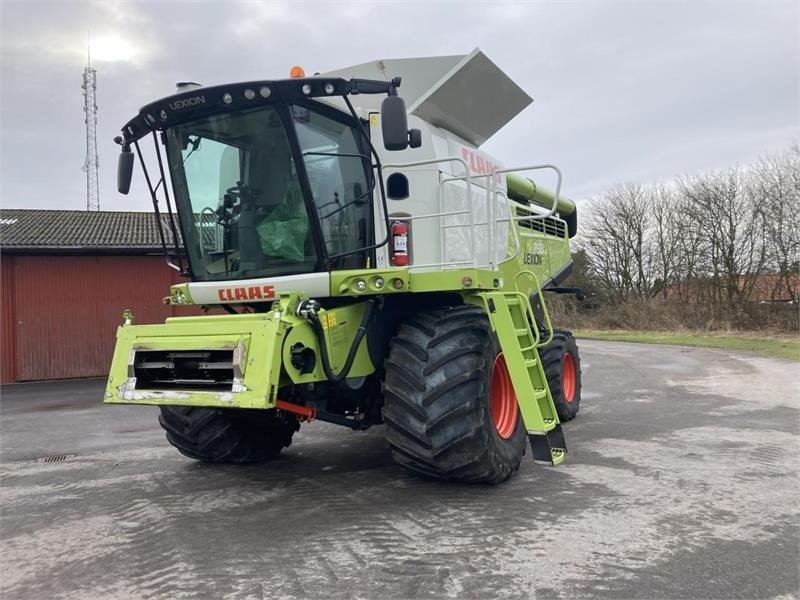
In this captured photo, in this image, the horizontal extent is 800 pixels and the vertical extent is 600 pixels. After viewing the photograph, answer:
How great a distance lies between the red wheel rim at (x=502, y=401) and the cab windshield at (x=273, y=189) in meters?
1.41

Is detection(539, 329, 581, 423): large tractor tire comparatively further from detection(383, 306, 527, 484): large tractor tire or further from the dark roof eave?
the dark roof eave

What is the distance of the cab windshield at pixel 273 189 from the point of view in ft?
14.1

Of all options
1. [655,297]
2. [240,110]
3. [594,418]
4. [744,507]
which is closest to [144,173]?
[240,110]

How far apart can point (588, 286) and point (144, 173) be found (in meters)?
28.3

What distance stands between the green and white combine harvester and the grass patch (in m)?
11.8

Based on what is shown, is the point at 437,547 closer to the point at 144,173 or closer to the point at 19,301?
the point at 144,173

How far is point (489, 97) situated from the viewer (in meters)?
6.31

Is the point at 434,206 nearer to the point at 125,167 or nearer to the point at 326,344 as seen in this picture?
the point at 326,344

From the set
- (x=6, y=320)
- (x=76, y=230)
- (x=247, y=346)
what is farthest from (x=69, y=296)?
(x=247, y=346)

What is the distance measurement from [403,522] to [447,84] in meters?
3.80

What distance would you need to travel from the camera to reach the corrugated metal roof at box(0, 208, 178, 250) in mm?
13882

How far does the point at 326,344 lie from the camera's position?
4031 millimetres

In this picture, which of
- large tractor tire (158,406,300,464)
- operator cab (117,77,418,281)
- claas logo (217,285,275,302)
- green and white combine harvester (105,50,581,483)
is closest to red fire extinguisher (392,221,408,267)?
green and white combine harvester (105,50,581,483)

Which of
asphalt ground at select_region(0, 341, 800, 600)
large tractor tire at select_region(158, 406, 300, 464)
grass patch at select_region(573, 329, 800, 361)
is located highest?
large tractor tire at select_region(158, 406, 300, 464)
